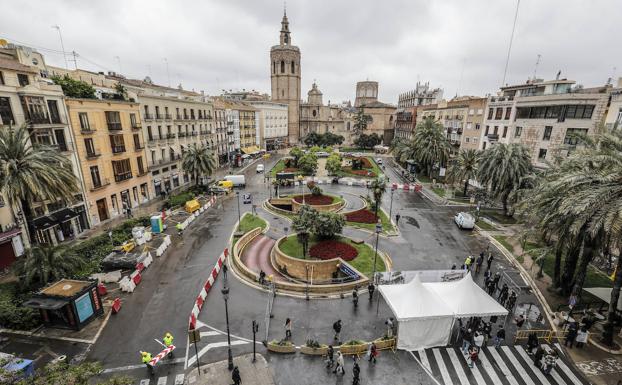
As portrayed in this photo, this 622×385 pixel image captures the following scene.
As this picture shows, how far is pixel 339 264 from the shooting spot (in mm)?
23156

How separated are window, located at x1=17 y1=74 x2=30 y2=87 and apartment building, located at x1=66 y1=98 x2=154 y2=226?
3.32 meters

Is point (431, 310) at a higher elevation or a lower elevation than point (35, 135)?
lower

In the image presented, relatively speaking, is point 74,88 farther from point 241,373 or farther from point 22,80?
point 241,373

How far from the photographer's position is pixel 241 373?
14023mm

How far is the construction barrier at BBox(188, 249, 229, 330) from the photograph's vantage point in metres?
16.9

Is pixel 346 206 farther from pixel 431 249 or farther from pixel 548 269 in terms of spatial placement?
pixel 548 269

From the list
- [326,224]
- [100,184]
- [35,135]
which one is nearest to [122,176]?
[100,184]

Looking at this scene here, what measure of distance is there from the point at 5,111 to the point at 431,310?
1349 inches

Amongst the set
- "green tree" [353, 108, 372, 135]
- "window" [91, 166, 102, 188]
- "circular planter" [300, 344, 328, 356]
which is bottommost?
"circular planter" [300, 344, 328, 356]

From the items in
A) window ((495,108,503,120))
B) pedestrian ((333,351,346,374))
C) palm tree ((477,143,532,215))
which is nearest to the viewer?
pedestrian ((333,351,346,374))

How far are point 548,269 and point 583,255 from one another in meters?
8.79

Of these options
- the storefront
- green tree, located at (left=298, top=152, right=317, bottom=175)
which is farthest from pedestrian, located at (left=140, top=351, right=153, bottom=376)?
green tree, located at (left=298, top=152, right=317, bottom=175)

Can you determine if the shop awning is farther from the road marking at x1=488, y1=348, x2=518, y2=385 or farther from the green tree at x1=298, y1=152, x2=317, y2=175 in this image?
the green tree at x1=298, y1=152, x2=317, y2=175

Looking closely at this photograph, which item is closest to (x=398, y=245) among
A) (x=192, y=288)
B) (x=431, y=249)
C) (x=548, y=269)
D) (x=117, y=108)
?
(x=431, y=249)
